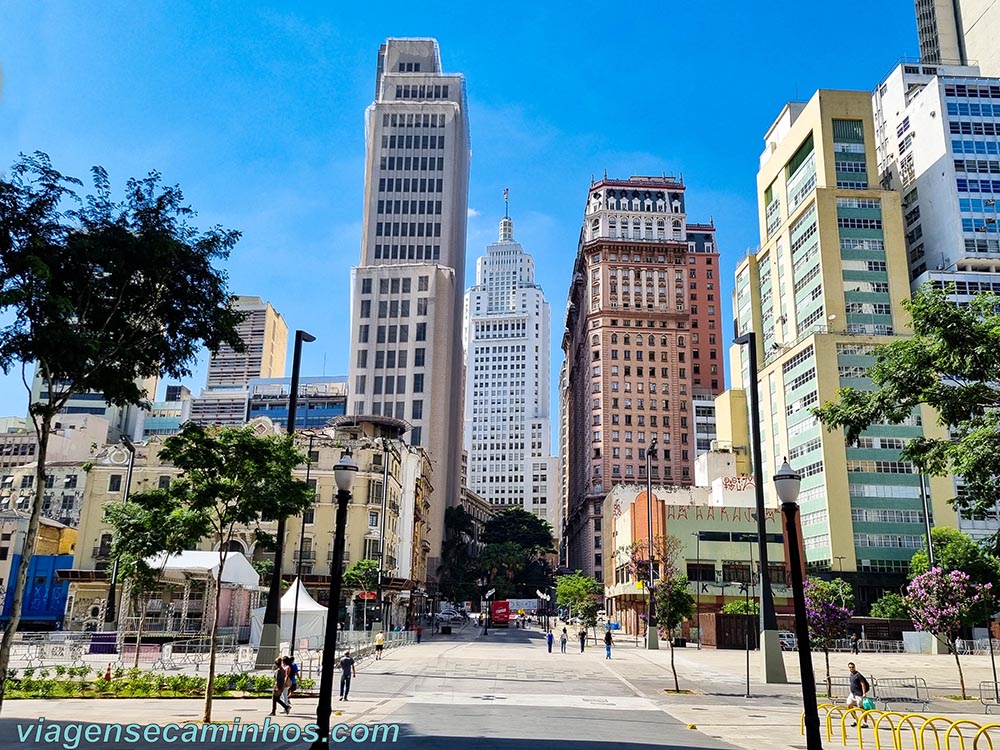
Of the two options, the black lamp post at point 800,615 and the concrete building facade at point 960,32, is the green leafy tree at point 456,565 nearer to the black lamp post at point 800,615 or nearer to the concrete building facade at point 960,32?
the concrete building facade at point 960,32

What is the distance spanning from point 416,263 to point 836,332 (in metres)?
66.4

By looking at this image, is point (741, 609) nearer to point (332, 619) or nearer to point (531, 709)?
point (531, 709)

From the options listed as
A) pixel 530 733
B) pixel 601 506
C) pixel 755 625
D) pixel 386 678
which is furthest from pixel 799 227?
pixel 530 733

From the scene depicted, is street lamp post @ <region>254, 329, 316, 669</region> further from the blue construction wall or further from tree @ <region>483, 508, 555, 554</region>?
tree @ <region>483, 508, 555, 554</region>

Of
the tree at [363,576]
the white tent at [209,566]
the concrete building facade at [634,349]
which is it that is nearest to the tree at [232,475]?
the white tent at [209,566]

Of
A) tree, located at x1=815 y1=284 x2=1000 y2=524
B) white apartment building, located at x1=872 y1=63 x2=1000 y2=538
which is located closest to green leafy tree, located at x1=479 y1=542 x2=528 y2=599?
white apartment building, located at x1=872 y1=63 x2=1000 y2=538

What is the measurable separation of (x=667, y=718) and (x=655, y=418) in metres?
126

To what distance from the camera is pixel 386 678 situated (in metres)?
30.8

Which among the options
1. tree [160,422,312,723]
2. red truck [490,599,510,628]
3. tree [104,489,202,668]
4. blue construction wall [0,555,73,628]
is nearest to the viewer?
tree [160,422,312,723]

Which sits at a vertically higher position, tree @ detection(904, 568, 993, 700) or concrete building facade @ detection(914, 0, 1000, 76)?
concrete building facade @ detection(914, 0, 1000, 76)

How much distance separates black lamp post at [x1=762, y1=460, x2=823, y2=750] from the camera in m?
12.6

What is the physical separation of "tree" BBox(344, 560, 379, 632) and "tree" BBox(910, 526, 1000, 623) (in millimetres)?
43953

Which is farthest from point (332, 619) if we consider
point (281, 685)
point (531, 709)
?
point (531, 709)

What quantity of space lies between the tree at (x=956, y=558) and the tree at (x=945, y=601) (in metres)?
38.3
